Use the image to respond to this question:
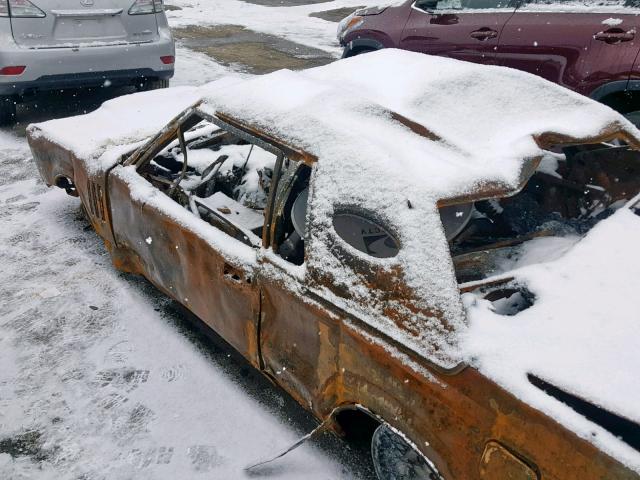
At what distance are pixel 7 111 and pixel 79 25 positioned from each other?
4.26 feet

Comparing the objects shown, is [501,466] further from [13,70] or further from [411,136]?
[13,70]

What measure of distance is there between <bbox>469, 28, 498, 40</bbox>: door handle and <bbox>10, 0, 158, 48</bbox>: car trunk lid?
3459 millimetres

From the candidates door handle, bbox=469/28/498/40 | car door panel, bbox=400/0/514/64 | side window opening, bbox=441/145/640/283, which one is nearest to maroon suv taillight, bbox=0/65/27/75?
car door panel, bbox=400/0/514/64

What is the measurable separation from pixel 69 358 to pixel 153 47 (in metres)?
4.05

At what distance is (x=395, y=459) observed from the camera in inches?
87.2

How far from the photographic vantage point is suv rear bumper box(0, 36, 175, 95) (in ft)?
17.6

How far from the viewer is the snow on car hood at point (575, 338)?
5.15 ft

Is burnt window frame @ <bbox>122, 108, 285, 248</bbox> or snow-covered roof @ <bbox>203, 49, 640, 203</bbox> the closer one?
snow-covered roof @ <bbox>203, 49, 640, 203</bbox>

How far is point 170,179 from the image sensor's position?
3.37 m

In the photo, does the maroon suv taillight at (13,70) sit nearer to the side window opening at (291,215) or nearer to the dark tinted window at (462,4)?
the dark tinted window at (462,4)

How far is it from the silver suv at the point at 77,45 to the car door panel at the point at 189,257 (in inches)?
119

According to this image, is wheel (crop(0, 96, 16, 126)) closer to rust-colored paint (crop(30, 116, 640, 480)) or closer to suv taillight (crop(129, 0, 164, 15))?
suv taillight (crop(129, 0, 164, 15))

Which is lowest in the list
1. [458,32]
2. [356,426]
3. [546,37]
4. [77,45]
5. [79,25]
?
[356,426]

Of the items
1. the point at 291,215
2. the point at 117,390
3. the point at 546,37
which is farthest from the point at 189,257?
the point at 546,37
